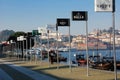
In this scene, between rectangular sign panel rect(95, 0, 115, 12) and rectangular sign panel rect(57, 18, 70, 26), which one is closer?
rectangular sign panel rect(95, 0, 115, 12)

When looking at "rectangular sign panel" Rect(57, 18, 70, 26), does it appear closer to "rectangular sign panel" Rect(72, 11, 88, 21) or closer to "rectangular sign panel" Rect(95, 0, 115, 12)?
"rectangular sign panel" Rect(72, 11, 88, 21)

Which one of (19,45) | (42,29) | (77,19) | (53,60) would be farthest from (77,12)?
(19,45)

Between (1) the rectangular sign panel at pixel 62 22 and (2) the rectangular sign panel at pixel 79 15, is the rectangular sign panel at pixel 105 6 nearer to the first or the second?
(2) the rectangular sign panel at pixel 79 15

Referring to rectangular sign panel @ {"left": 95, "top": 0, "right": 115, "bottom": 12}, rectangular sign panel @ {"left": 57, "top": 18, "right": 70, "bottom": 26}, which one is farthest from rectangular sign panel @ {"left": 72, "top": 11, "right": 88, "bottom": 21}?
rectangular sign panel @ {"left": 95, "top": 0, "right": 115, "bottom": 12}

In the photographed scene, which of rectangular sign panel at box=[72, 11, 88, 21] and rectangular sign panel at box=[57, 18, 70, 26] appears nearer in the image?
rectangular sign panel at box=[72, 11, 88, 21]

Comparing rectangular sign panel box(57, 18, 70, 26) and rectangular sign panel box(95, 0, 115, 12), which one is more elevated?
rectangular sign panel box(95, 0, 115, 12)

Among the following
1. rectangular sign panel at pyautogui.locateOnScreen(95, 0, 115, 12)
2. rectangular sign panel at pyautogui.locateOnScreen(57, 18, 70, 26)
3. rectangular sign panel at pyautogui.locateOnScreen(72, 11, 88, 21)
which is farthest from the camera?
rectangular sign panel at pyautogui.locateOnScreen(57, 18, 70, 26)

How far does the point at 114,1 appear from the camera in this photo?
77.9 ft

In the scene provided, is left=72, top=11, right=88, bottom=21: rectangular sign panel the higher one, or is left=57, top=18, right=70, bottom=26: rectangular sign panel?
left=72, top=11, right=88, bottom=21: rectangular sign panel

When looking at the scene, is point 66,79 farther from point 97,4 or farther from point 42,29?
point 42,29

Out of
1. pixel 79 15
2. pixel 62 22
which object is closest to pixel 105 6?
pixel 79 15

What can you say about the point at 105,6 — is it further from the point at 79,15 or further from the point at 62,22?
the point at 62,22

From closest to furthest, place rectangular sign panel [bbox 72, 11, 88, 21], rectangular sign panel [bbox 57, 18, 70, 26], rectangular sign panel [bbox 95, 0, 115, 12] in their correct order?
rectangular sign panel [bbox 95, 0, 115, 12] < rectangular sign panel [bbox 72, 11, 88, 21] < rectangular sign panel [bbox 57, 18, 70, 26]

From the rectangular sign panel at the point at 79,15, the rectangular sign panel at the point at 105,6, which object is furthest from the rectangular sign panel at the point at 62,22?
the rectangular sign panel at the point at 105,6
